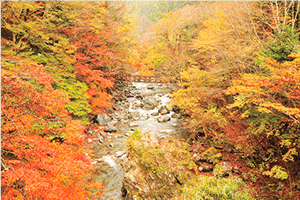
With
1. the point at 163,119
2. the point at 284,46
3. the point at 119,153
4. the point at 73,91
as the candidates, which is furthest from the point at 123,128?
the point at 284,46

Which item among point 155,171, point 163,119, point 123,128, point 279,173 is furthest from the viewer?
point 163,119

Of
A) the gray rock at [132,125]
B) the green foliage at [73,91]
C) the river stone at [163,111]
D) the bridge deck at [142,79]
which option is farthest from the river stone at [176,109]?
the bridge deck at [142,79]

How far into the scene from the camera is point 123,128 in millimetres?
12586

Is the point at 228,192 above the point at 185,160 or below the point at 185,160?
above

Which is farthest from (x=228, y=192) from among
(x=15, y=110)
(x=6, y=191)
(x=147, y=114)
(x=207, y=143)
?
(x=147, y=114)

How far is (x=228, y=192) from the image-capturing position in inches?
161

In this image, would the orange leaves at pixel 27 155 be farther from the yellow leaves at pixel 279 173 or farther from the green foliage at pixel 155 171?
the yellow leaves at pixel 279 173

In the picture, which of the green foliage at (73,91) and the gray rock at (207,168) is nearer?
the gray rock at (207,168)

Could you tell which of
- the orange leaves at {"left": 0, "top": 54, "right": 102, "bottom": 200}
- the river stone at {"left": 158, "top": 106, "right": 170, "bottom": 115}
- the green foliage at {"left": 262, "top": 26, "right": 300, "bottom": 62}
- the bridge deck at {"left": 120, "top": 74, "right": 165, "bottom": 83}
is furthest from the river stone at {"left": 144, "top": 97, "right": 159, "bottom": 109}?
the orange leaves at {"left": 0, "top": 54, "right": 102, "bottom": 200}

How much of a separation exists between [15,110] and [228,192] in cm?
645

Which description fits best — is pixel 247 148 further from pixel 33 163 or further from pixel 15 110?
pixel 15 110

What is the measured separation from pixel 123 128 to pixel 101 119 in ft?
6.65

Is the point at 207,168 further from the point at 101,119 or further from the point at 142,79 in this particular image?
the point at 142,79

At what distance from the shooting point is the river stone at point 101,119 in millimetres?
12453
